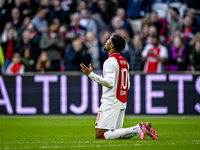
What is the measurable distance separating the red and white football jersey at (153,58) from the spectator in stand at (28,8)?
540 cm

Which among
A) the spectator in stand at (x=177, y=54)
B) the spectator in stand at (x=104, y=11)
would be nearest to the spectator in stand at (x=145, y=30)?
the spectator in stand at (x=177, y=54)

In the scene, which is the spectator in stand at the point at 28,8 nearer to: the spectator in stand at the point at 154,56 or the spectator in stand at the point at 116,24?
the spectator in stand at the point at 116,24

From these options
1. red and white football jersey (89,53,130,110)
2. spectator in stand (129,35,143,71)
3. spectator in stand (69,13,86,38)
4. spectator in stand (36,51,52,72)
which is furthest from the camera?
spectator in stand (69,13,86,38)

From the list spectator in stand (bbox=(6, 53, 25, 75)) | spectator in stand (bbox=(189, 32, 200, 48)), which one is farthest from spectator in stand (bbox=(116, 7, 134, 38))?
spectator in stand (bbox=(6, 53, 25, 75))

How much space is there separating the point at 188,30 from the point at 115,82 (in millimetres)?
8688

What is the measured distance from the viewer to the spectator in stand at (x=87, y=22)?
606 inches

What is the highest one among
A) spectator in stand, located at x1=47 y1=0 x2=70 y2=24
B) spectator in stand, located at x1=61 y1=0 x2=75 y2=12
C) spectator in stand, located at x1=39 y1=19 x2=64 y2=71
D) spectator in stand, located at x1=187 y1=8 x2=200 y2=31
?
spectator in stand, located at x1=61 y1=0 x2=75 y2=12

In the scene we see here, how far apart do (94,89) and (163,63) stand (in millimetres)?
2527

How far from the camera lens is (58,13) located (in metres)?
16.2

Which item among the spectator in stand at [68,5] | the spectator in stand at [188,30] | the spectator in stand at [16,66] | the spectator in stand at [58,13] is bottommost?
the spectator in stand at [16,66]

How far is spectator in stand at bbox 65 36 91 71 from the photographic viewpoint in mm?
14078

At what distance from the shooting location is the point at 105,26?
1569cm

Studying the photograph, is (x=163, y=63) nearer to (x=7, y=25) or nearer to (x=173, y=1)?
(x=173, y=1)

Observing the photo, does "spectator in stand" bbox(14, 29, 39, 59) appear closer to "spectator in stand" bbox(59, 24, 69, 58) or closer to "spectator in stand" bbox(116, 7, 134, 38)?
"spectator in stand" bbox(59, 24, 69, 58)
